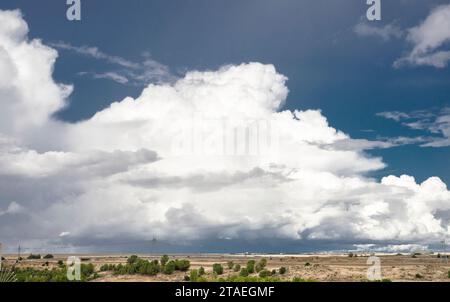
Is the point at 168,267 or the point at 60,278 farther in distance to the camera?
the point at 168,267

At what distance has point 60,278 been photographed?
123062mm
